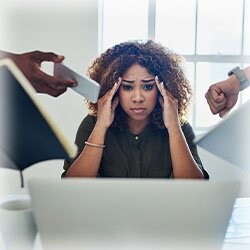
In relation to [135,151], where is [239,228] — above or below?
below

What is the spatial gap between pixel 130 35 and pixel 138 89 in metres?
0.12

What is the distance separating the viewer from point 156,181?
94 cm

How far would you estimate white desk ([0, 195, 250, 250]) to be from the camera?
1003 millimetres

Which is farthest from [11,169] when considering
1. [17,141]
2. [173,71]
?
[173,71]

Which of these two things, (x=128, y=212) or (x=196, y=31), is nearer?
(x=128, y=212)

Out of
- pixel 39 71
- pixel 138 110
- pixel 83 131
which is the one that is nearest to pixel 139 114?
→ pixel 138 110

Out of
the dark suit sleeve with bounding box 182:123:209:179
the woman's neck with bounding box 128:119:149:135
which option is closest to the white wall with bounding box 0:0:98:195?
the woman's neck with bounding box 128:119:149:135

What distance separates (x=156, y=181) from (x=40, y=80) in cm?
33

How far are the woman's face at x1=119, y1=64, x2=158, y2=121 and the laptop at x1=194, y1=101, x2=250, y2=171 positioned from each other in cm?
13

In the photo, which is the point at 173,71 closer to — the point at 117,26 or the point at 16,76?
the point at 117,26

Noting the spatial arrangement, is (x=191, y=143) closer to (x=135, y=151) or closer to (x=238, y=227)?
(x=135, y=151)

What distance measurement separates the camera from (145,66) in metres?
0.99

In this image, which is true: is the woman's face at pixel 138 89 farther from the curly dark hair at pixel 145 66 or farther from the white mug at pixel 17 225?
the white mug at pixel 17 225

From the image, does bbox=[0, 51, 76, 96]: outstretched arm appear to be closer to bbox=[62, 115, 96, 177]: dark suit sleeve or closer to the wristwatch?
bbox=[62, 115, 96, 177]: dark suit sleeve
